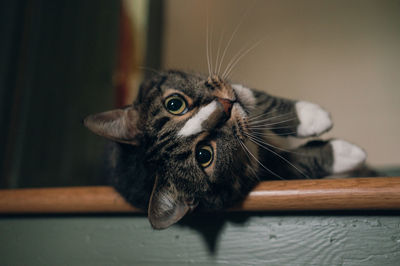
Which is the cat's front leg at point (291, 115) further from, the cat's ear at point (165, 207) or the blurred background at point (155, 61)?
the blurred background at point (155, 61)

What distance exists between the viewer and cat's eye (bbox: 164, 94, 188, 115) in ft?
2.45

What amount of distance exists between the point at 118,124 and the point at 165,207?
270mm

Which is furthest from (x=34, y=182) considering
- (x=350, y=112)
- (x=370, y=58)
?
(x=370, y=58)

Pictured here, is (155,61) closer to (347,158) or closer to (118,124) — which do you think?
(118,124)

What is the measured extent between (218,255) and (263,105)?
517 mm

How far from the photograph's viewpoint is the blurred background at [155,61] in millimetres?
1291

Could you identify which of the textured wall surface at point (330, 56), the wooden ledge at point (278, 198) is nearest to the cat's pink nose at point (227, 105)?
the wooden ledge at point (278, 198)

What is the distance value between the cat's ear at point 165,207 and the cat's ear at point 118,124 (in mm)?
167

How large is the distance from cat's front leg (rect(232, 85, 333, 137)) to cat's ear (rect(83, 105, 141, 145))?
35 centimetres

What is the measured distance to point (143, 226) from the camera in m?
0.71

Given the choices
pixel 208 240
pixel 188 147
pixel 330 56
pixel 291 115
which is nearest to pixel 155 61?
pixel 330 56

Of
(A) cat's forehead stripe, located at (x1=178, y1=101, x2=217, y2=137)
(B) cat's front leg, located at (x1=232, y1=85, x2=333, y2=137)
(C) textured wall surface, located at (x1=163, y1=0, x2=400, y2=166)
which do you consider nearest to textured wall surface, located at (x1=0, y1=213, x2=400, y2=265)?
(A) cat's forehead stripe, located at (x1=178, y1=101, x2=217, y2=137)

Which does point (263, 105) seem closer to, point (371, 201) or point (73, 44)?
point (371, 201)

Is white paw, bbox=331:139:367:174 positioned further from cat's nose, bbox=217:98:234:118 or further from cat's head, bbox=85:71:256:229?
cat's nose, bbox=217:98:234:118
